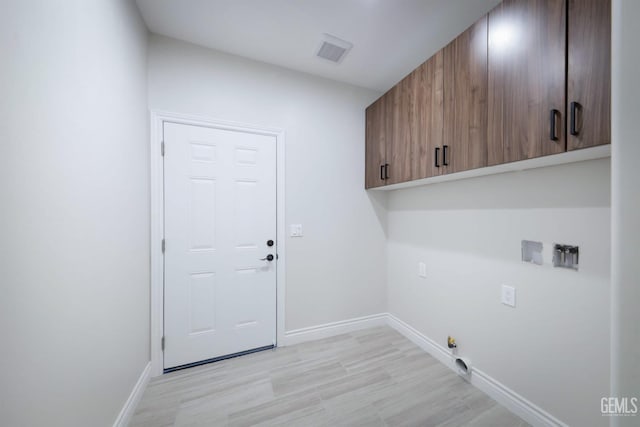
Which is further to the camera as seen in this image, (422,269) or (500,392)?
(422,269)

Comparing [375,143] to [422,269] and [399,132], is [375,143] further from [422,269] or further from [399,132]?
[422,269]

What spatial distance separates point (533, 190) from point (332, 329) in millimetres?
2107

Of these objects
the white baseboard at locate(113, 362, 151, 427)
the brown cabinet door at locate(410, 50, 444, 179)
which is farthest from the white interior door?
the brown cabinet door at locate(410, 50, 444, 179)

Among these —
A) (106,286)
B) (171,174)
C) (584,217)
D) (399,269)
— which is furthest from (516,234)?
(171,174)

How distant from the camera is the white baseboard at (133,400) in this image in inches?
52.0

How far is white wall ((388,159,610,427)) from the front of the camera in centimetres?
117

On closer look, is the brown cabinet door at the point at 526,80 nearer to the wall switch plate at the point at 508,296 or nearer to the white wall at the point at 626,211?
the white wall at the point at 626,211

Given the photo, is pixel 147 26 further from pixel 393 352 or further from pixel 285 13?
pixel 393 352

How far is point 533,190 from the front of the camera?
1.42m

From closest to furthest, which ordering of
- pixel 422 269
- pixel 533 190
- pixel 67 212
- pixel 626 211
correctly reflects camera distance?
pixel 626 211, pixel 67 212, pixel 533 190, pixel 422 269

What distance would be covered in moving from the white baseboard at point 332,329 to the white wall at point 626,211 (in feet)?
6.77

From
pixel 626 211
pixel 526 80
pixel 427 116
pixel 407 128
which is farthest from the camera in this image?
pixel 407 128

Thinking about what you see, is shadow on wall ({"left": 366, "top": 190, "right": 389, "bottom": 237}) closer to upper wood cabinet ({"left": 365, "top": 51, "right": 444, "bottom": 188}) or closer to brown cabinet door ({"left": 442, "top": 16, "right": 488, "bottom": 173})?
upper wood cabinet ({"left": 365, "top": 51, "right": 444, "bottom": 188})

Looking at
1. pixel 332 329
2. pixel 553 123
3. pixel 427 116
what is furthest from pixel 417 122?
pixel 332 329
